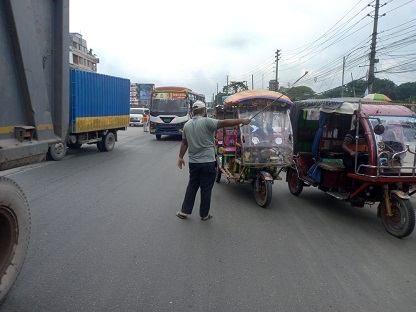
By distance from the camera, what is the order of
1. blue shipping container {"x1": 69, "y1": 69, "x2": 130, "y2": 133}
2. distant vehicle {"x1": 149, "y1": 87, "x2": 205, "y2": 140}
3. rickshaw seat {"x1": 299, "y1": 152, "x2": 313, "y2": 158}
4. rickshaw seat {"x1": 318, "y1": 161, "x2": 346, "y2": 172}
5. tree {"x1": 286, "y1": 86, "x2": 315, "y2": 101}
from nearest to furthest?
rickshaw seat {"x1": 318, "y1": 161, "x2": 346, "y2": 172} < rickshaw seat {"x1": 299, "y1": 152, "x2": 313, "y2": 158} < tree {"x1": 286, "y1": 86, "x2": 315, "y2": 101} < blue shipping container {"x1": 69, "y1": 69, "x2": 130, "y2": 133} < distant vehicle {"x1": 149, "y1": 87, "x2": 205, "y2": 140}

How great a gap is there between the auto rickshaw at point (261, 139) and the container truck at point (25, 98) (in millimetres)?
3613

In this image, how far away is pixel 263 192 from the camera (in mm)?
6281

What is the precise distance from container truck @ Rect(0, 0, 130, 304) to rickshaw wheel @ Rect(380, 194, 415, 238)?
175 inches

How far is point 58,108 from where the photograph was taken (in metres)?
3.50

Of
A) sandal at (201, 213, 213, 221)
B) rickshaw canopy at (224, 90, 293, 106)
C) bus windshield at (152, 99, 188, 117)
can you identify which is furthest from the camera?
bus windshield at (152, 99, 188, 117)

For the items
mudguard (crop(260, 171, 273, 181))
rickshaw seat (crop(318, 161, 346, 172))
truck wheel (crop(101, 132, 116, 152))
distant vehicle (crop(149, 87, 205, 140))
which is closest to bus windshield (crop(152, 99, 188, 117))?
distant vehicle (crop(149, 87, 205, 140))

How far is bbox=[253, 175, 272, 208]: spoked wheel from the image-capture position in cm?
608

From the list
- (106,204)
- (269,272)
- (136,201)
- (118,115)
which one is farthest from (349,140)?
(118,115)

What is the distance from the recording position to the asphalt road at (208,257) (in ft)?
10.1

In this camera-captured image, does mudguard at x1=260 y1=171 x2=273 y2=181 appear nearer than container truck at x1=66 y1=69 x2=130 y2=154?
Yes

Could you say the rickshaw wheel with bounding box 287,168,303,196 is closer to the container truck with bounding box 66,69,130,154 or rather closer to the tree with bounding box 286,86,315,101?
the tree with bounding box 286,86,315,101

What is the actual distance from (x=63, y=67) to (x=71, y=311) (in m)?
2.28

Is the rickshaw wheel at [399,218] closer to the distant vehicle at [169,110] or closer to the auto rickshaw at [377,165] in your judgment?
the auto rickshaw at [377,165]

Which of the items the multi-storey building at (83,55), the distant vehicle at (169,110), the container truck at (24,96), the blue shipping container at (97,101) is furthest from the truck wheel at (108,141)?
the multi-storey building at (83,55)
